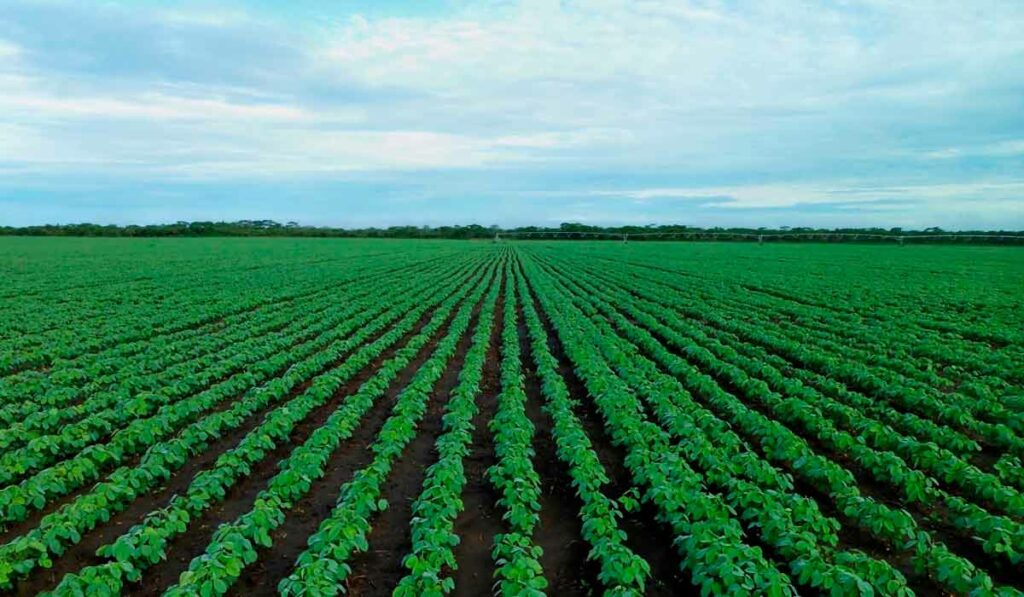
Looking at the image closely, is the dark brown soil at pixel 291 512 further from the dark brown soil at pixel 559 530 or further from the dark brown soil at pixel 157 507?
the dark brown soil at pixel 559 530

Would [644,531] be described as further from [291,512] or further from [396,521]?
[291,512]

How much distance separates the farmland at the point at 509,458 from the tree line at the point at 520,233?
85.7m

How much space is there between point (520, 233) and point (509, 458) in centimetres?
A: 12230

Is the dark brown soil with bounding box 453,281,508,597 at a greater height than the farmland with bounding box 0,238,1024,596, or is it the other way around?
the farmland with bounding box 0,238,1024,596

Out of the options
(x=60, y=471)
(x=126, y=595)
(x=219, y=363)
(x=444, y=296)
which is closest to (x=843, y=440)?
(x=126, y=595)

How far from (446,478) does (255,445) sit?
3.07 m

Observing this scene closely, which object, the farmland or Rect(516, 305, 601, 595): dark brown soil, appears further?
Rect(516, 305, 601, 595): dark brown soil

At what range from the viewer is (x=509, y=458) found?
23.6 feet

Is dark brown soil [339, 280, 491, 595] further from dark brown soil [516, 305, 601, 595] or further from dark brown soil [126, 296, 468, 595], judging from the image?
dark brown soil [516, 305, 601, 595]

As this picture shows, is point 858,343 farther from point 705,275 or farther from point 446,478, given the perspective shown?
point 705,275

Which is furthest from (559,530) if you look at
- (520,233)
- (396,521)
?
(520,233)

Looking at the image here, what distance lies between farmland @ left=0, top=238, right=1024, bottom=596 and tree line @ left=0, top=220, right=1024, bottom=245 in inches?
3372

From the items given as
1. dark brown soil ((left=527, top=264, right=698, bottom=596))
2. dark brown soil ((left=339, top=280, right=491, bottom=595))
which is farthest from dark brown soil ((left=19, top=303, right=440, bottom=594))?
dark brown soil ((left=527, top=264, right=698, bottom=596))

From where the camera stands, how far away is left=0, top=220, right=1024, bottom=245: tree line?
8971cm
